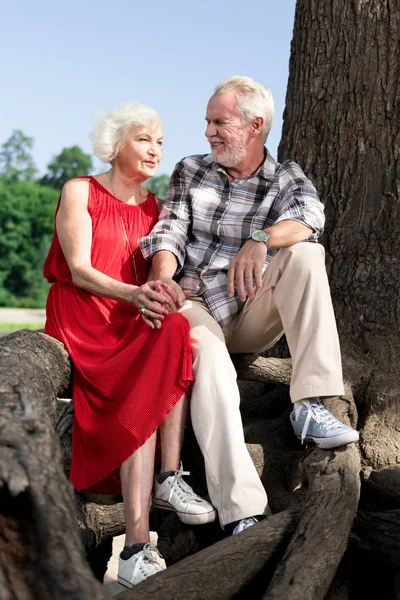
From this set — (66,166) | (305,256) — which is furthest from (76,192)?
(66,166)

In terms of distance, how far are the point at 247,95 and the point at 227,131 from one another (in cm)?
21

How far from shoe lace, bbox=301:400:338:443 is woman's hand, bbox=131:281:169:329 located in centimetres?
73

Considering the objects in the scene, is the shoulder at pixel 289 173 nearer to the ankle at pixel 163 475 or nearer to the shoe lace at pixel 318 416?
the shoe lace at pixel 318 416

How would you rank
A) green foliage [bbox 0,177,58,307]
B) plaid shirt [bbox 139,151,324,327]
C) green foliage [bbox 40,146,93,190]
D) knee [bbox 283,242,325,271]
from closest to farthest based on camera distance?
knee [bbox 283,242,325,271] → plaid shirt [bbox 139,151,324,327] → green foliage [bbox 0,177,58,307] → green foliage [bbox 40,146,93,190]

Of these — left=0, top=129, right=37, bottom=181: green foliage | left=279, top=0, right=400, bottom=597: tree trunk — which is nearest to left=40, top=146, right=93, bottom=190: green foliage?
left=0, top=129, right=37, bottom=181: green foliage

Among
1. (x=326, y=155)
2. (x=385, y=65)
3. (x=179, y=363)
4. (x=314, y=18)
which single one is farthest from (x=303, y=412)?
(x=314, y=18)

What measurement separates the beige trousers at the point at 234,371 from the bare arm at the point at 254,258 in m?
0.06

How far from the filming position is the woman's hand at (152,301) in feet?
12.5

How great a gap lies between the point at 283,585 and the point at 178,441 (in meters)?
0.85

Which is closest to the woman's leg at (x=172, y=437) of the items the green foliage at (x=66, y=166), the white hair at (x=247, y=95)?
the white hair at (x=247, y=95)

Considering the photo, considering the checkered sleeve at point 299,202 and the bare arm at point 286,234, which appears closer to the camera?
the bare arm at point 286,234

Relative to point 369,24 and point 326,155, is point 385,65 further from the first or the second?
point 326,155

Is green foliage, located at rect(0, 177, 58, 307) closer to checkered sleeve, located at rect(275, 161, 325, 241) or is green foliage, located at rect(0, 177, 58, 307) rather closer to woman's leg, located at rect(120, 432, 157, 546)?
checkered sleeve, located at rect(275, 161, 325, 241)

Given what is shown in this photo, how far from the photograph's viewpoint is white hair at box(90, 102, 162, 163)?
14.3 ft
